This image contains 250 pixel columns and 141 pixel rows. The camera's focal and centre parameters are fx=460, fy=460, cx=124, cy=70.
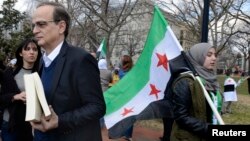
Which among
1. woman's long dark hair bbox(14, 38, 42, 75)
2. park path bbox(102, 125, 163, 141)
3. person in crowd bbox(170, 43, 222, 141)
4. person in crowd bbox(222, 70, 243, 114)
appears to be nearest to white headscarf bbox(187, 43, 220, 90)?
person in crowd bbox(170, 43, 222, 141)

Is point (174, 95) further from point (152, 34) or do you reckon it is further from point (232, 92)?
point (232, 92)

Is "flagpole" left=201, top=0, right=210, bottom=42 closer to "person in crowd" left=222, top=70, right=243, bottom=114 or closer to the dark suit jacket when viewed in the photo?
the dark suit jacket

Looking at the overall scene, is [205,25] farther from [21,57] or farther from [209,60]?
[21,57]

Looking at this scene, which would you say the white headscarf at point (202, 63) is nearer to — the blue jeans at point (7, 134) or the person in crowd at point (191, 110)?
the person in crowd at point (191, 110)

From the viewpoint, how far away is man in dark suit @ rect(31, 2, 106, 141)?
2.73m

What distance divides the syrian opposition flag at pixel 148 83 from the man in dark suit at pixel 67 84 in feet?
5.15

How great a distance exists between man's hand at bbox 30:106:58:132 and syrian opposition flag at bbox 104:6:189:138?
183 centimetres

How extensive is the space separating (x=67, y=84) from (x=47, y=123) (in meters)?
0.30

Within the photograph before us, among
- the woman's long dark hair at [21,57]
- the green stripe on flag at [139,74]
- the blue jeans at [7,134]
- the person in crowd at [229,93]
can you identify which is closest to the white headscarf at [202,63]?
the green stripe on flag at [139,74]

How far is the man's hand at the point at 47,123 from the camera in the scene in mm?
2562

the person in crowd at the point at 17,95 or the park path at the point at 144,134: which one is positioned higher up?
the person in crowd at the point at 17,95

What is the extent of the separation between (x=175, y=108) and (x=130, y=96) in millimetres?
2070

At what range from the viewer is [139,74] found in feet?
18.2

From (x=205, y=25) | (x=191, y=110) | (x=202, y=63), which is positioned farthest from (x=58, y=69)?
(x=205, y=25)
